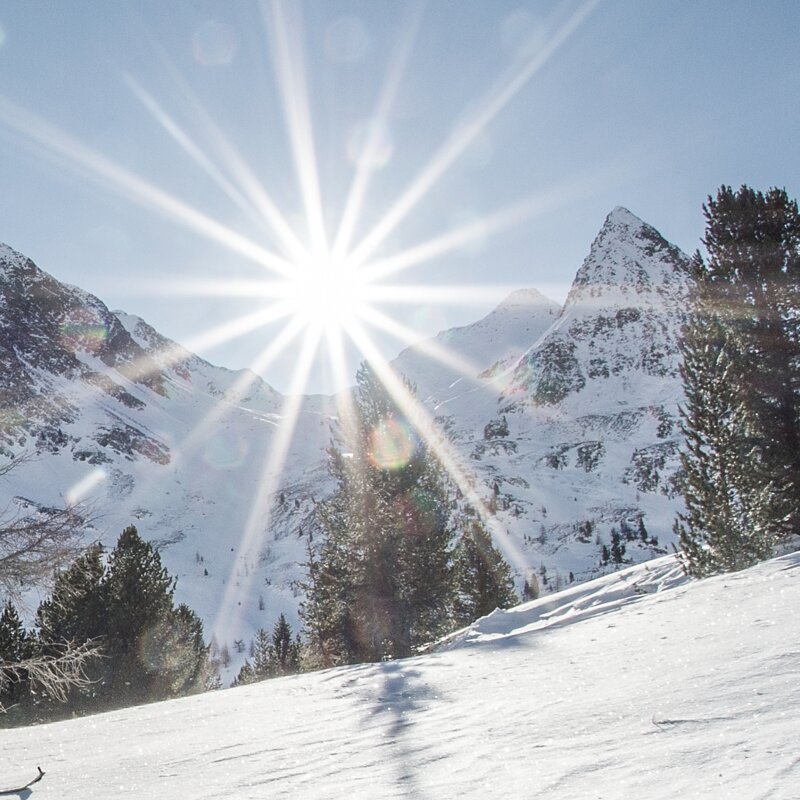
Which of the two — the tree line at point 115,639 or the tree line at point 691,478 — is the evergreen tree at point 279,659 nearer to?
the tree line at point 115,639

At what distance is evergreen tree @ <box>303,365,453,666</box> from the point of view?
1769 cm

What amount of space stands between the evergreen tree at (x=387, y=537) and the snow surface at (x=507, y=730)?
9868mm

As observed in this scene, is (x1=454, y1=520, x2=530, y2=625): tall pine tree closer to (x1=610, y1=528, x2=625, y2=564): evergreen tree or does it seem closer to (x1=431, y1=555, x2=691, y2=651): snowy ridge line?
(x1=431, y1=555, x2=691, y2=651): snowy ridge line

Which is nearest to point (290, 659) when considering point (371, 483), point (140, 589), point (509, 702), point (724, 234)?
point (140, 589)

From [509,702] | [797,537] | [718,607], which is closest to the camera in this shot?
[509,702]

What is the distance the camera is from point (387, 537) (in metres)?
17.7

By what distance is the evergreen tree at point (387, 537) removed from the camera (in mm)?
17688

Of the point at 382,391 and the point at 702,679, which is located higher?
the point at 382,391

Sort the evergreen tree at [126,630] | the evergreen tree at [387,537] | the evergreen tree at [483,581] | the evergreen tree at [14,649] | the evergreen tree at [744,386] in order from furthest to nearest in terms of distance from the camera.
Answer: the evergreen tree at [483,581]
the evergreen tree at [126,630]
the evergreen tree at [14,649]
the evergreen tree at [387,537]
the evergreen tree at [744,386]

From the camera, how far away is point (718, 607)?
7188 mm

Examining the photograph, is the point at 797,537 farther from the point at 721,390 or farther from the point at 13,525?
the point at 13,525

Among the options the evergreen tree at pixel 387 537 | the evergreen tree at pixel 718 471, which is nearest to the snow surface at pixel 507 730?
the evergreen tree at pixel 718 471

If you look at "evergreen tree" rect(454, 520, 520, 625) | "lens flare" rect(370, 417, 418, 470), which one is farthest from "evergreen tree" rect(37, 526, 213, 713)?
"evergreen tree" rect(454, 520, 520, 625)

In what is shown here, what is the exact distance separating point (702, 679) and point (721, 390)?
14297 millimetres
